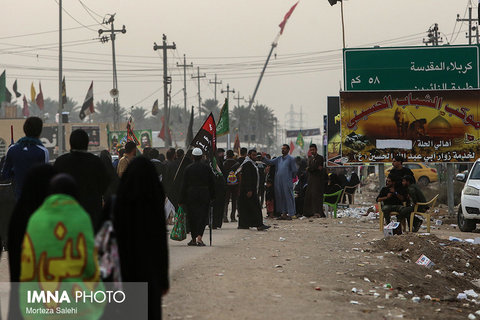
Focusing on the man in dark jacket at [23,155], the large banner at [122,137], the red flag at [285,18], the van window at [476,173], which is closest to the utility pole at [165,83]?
the large banner at [122,137]

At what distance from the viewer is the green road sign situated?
25.2 metres

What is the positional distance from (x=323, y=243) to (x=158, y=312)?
403 inches

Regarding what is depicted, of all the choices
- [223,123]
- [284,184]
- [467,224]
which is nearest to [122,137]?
[223,123]

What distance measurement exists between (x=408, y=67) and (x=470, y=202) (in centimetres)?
705

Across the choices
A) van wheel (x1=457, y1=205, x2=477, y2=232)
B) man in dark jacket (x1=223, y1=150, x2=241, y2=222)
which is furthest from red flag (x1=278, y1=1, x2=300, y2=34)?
van wheel (x1=457, y1=205, x2=477, y2=232)

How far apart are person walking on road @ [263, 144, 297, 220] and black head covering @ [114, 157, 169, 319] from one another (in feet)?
52.7

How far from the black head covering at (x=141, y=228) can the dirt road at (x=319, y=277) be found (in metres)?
2.49

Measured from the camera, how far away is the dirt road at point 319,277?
336 inches

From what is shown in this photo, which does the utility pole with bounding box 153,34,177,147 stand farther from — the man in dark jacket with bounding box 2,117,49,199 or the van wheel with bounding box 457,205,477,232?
the man in dark jacket with bounding box 2,117,49,199

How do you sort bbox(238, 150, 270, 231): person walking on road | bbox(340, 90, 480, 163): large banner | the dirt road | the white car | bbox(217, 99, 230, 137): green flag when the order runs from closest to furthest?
the dirt road, bbox(238, 150, 270, 231): person walking on road, the white car, bbox(340, 90, 480, 163): large banner, bbox(217, 99, 230, 137): green flag

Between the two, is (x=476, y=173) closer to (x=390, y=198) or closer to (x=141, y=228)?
(x=390, y=198)

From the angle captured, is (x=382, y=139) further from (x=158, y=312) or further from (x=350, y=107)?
(x=158, y=312)

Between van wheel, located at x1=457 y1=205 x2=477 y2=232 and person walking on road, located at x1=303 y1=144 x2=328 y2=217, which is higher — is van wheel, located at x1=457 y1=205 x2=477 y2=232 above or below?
below

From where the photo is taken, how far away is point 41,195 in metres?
5.56
